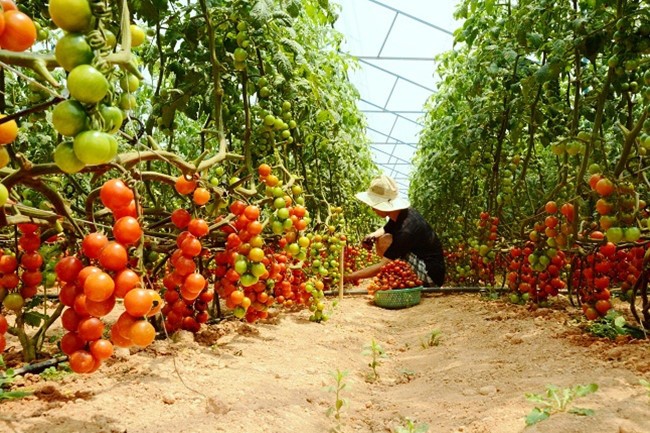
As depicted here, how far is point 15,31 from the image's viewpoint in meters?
0.68

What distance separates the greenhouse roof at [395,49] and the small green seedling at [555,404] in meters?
5.00

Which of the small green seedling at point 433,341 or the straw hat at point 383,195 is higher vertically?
the straw hat at point 383,195

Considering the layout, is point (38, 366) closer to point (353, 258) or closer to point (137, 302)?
point (137, 302)

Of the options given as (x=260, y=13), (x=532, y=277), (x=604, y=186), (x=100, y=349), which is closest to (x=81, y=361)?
(x=100, y=349)

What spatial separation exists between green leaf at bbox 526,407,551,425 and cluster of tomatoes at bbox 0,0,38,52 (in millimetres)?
1411

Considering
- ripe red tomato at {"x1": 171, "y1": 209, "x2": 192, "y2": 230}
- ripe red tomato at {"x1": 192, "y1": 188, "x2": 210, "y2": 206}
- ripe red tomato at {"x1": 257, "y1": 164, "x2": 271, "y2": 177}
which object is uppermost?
A: ripe red tomato at {"x1": 257, "y1": 164, "x2": 271, "y2": 177}

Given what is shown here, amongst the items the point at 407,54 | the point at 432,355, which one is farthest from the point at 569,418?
the point at 407,54

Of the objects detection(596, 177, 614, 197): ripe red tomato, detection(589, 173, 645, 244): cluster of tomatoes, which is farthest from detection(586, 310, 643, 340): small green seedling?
detection(596, 177, 614, 197): ripe red tomato

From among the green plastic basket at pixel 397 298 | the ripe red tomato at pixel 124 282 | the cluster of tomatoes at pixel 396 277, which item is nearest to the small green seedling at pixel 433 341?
the green plastic basket at pixel 397 298

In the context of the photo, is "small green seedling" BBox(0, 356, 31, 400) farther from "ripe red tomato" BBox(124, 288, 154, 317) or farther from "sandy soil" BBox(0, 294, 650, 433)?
"ripe red tomato" BBox(124, 288, 154, 317)

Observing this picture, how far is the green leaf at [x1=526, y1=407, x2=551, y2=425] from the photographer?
132 cm

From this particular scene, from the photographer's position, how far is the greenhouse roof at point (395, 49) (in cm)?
Answer: 795

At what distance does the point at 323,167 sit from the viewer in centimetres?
482

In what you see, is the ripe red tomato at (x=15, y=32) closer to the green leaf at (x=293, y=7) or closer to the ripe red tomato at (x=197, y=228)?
the ripe red tomato at (x=197, y=228)
